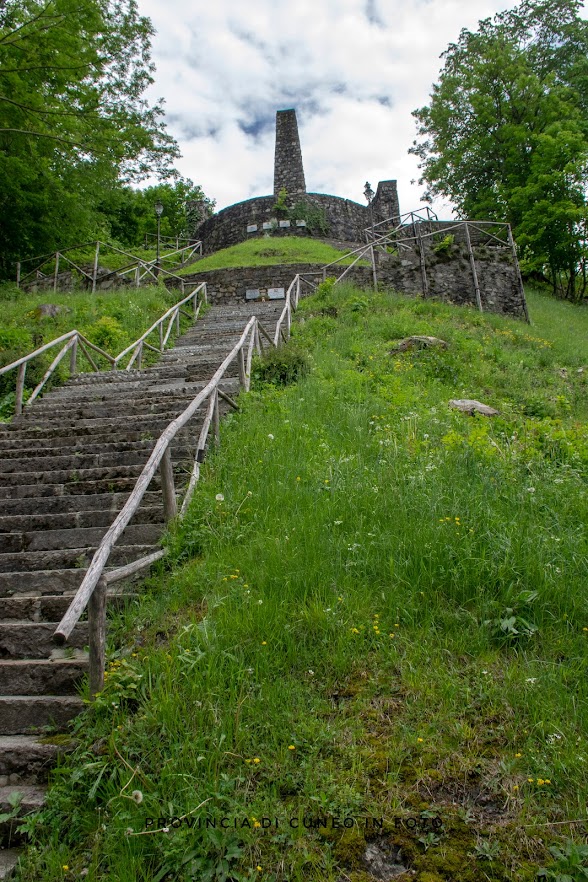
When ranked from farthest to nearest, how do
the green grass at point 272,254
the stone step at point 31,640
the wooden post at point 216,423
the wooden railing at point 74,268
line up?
the green grass at point 272,254 < the wooden railing at point 74,268 < the wooden post at point 216,423 < the stone step at point 31,640

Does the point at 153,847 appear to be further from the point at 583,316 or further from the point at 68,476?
the point at 583,316

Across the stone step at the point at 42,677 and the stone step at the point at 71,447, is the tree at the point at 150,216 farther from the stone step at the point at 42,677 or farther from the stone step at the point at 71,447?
the stone step at the point at 42,677

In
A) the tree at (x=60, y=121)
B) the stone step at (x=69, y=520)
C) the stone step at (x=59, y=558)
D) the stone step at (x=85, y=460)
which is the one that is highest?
the tree at (x=60, y=121)

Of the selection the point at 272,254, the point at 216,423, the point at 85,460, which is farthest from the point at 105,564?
the point at 272,254

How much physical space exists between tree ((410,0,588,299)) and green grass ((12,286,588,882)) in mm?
19107

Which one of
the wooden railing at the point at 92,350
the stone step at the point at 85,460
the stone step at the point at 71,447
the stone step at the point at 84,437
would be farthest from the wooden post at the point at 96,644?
the wooden railing at the point at 92,350

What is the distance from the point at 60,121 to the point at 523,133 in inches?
726

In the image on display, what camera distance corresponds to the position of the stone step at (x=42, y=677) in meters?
3.26

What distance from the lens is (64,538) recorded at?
4.64 m

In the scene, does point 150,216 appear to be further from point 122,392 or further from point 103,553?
point 103,553

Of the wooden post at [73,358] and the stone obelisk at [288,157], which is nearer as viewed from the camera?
the wooden post at [73,358]

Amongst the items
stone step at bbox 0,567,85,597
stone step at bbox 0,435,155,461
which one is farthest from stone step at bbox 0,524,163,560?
stone step at bbox 0,435,155,461

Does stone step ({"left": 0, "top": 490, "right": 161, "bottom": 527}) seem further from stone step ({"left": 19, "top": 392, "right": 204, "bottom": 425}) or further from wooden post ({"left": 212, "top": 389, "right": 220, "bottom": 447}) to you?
stone step ({"left": 19, "top": 392, "right": 204, "bottom": 425})

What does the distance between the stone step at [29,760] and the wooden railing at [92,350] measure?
5310 mm
